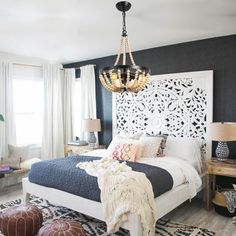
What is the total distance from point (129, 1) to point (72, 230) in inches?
88.8

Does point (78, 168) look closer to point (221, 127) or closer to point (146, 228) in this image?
point (146, 228)

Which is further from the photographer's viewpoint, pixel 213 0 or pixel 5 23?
pixel 5 23

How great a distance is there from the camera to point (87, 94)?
5.59 m

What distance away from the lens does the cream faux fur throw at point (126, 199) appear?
255cm

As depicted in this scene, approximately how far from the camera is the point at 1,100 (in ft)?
16.0

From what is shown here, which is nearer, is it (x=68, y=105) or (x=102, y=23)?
(x=102, y=23)

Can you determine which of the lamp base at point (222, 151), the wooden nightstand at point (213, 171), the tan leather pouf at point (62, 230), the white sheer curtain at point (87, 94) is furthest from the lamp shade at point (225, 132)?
the white sheer curtain at point (87, 94)

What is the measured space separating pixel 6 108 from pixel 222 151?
154 inches

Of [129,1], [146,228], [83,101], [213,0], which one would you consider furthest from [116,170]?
[83,101]

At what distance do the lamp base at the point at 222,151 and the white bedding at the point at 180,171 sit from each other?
411mm

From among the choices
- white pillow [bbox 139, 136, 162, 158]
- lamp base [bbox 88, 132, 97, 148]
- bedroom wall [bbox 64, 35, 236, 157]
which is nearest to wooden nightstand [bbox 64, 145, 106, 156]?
lamp base [bbox 88, 132, 97, 148]

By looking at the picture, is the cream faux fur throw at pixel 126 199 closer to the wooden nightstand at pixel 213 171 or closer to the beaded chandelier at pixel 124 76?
the beaded chandelier at pixel 124 76

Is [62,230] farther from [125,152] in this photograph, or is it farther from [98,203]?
[125,152]

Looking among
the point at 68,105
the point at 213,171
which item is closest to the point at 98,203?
the point at 213,171
